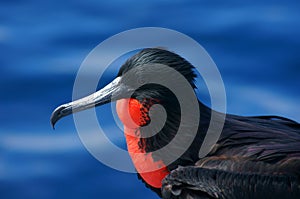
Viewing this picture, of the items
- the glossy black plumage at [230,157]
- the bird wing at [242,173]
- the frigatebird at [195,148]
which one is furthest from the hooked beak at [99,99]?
the bird wing at [242,173]

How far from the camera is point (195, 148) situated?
6039 mm

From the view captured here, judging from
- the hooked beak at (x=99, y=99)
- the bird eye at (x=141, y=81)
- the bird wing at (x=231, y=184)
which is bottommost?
the bird wing at (x=231, y=184)

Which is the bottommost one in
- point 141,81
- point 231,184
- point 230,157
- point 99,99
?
point 231,184

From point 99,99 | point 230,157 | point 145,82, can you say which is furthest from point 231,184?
point 99,99

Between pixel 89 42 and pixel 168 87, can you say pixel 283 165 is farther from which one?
pixel 89 42

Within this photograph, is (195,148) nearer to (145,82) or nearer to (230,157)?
(230,157)

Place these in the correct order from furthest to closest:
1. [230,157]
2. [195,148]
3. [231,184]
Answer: [195,148]
[230,157]
[231,184]

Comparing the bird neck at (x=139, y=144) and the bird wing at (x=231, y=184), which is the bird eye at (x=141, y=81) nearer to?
the bird neck at (x=139, y=144)

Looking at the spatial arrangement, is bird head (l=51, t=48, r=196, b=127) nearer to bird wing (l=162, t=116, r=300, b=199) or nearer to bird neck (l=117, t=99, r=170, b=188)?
bird neck (l=117, t=99, r=170, b=188)

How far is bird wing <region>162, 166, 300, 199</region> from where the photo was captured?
5703mm

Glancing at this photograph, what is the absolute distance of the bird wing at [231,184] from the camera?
5703 mm

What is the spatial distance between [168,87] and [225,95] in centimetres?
224

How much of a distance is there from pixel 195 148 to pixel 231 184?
402mm

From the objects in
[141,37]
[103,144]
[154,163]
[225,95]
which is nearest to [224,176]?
[154,163]
